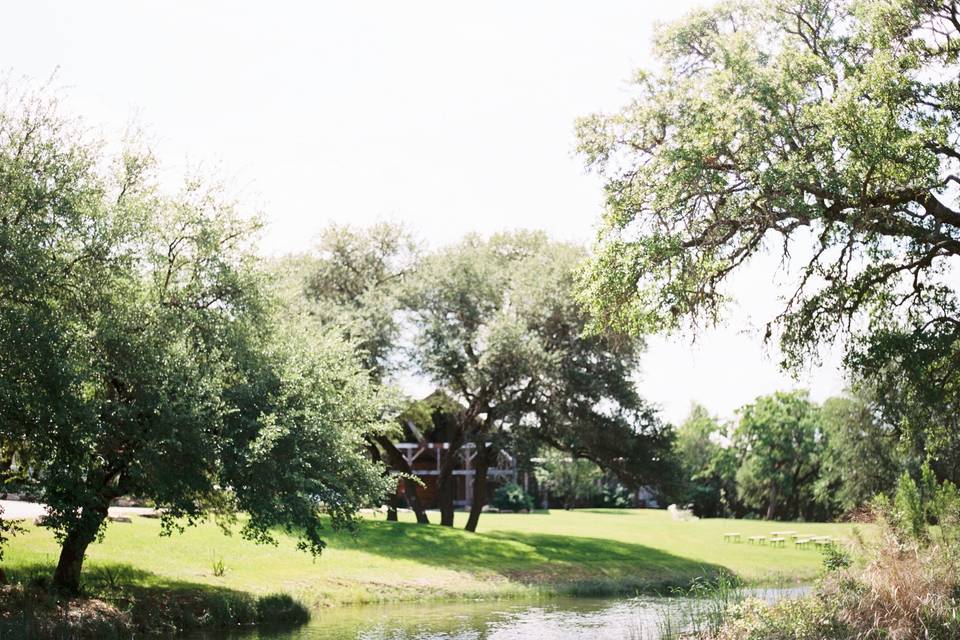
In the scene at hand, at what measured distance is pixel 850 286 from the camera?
19.9 meters

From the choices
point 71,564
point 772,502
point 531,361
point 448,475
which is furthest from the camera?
point 772,502

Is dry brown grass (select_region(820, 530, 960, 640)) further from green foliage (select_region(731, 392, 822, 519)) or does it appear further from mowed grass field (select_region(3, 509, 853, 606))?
green foliage (select_region(731, 392, 822, 519))

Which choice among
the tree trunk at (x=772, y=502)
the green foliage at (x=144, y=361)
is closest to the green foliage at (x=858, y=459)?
the tree trunk at (x=772, y=502)

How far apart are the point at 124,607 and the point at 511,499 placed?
150ft

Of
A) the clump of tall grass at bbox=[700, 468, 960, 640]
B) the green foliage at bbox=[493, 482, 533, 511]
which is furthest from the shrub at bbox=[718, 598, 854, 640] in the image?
the green foliage at bbox=[493, 482, 533, 511]

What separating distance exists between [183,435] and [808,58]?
13336mm

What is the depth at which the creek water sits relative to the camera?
20.5m

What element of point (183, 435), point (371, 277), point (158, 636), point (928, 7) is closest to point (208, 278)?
point (183, 435)

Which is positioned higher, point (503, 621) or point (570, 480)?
point (570, 480)

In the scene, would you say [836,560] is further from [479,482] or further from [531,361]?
[479,482]

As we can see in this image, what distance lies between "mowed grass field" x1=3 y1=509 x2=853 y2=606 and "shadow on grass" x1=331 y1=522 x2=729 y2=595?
0.05 metres

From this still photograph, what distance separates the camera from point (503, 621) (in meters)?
23.4

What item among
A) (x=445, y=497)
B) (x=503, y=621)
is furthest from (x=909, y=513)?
(x=445, y=497)

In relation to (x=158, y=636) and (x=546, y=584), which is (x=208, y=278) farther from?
(x=546, y=584)
